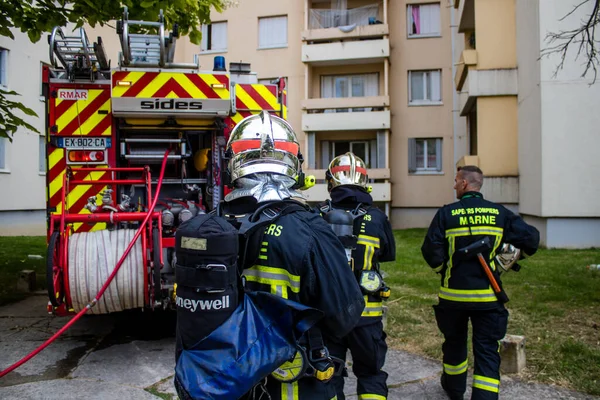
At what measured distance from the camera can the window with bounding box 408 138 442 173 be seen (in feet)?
67.4

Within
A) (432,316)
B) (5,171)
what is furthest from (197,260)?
(5,171)

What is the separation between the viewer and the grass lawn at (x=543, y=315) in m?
4.54

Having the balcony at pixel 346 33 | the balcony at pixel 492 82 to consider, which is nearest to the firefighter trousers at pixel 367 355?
the balcony at pixel 492 82

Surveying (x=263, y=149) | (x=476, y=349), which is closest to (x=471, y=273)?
(x=476, y=349)

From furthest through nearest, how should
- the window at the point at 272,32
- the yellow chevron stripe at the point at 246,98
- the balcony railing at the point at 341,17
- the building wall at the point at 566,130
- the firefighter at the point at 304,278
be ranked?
the window at the point at 272,32 → the balcony railing at the point at 341,17 → the building wall at the point at 566,130 → the yellow chevron stripe at the point at 246,98 → the firefighter at the point at 304,278

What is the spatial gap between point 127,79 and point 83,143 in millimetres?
825

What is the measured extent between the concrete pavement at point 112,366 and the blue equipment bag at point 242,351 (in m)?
2.47

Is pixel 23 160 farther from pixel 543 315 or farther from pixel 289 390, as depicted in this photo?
pixel 289 390

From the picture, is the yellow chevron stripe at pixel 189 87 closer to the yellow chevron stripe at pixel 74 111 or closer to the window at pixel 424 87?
the yellow chevron stripe at pixel 74 111

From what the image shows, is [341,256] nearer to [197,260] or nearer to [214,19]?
[197,260]

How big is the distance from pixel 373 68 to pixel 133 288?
60.5 feet

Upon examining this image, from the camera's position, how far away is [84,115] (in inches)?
214

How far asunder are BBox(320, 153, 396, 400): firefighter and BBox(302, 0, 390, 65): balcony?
16.8 meters

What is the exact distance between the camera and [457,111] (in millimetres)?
20188
